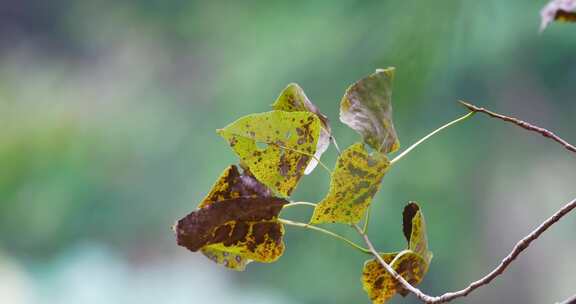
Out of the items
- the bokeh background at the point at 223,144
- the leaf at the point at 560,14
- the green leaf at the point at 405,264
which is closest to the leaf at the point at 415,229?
the green leaf at the point at 405,264

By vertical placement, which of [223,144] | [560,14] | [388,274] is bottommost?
[223,144]

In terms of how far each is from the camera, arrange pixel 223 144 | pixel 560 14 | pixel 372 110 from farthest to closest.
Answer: pixel 223 144 → pixel 372 110 → pixel 560 14

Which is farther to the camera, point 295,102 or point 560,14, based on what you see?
point 295,102

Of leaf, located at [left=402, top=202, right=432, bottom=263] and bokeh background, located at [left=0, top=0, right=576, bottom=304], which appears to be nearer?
leaf, located at [left=402, top=202, right=432, bottom=263]

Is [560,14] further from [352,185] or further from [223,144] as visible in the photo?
[223,144]

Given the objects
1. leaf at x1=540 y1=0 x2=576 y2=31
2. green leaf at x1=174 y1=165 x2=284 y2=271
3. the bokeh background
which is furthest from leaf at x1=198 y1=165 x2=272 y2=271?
the bokeh background

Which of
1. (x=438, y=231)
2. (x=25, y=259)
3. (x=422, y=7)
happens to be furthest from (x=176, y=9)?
(x=422, y=7)

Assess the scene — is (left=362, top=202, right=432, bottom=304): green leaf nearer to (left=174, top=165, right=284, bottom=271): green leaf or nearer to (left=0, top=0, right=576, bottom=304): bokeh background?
(left=174, top=165, right=284, bottom=271): green leaf

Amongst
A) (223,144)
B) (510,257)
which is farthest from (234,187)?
(223,144)
